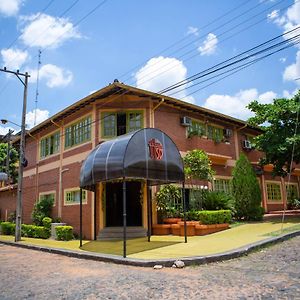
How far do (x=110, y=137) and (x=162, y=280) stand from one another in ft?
36.4

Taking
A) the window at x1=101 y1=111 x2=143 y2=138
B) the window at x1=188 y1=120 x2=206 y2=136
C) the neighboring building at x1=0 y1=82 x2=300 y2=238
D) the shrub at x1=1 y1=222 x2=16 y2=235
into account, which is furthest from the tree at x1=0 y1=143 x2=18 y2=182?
the window at x1=188 y1=120 x2=206 y2=136

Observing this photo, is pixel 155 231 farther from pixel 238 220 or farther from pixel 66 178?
pixel 66 178

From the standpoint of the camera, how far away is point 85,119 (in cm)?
1981

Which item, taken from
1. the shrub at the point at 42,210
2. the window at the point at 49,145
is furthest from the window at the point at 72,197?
the window at the point at 49,145

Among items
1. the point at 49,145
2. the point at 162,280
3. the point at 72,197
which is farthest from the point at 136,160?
the point at 49,145

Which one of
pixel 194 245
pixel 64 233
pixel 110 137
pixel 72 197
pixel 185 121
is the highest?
pixel 185 121

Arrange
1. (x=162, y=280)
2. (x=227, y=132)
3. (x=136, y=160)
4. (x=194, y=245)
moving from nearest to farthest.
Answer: (x=162, y=280), (x=136, y=160), (x=194, y=245), (x=227, y=132)

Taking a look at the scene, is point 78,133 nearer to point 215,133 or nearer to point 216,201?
point 215,133

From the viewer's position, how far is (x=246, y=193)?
18.8 m

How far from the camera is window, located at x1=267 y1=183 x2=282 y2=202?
85.2 ft

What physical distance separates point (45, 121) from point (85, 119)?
174 inches

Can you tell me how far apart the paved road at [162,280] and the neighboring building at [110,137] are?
7362mm

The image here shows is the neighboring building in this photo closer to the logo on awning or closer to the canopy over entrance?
the canopy over entrance

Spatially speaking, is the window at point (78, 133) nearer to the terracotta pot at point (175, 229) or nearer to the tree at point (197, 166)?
the tree at point (197, 166)
